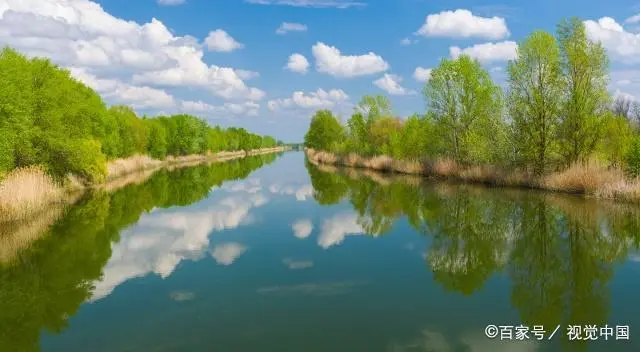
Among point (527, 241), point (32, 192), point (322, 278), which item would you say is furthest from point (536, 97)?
point (32, 192)

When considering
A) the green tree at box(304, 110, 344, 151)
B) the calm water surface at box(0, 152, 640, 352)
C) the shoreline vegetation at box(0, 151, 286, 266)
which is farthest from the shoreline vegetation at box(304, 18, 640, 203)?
the green tree at box(304, 110, 344, 151)

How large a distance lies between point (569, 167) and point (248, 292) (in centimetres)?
2326

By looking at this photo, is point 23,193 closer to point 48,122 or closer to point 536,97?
point 48,122

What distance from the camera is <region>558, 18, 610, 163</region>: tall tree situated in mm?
27094

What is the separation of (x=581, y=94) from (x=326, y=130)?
55.9 metres

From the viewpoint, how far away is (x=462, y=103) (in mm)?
38438

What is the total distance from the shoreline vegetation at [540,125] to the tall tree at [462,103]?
0.25 ft

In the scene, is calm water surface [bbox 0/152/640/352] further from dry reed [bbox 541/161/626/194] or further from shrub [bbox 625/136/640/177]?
shrub [bbox 625/136/640/177]

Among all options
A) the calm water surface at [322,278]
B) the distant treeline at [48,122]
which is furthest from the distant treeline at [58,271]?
the distant treeline at [48,122]

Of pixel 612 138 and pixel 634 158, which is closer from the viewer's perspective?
pixel 634 158

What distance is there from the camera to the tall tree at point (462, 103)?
36.7m

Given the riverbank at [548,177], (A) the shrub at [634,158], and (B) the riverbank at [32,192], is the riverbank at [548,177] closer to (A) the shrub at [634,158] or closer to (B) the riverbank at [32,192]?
(A) the shrub at [634,158]

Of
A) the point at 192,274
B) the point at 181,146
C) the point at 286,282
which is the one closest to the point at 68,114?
the point at 192,274

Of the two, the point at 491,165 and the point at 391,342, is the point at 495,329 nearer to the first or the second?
the point at 391,342
